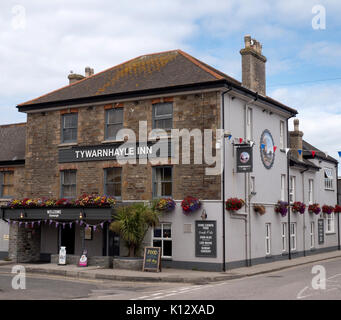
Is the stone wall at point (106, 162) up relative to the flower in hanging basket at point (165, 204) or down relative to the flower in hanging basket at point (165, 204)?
up

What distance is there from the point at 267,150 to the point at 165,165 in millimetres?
6573

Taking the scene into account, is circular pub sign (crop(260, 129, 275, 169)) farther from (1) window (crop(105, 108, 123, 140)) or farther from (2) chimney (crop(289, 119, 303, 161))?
(1) window (crop(105, 108, 123, 140))

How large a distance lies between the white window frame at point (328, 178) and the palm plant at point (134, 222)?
60.3 feet

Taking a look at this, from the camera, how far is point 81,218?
906 inches

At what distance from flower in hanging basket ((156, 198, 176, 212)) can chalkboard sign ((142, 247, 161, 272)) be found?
204cm

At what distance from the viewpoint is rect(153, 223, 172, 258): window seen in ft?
75.4

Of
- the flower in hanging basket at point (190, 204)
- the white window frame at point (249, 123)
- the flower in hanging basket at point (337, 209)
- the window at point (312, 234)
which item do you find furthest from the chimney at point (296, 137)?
the flower in hanging basket at point (190, 204)

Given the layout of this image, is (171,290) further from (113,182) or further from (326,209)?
(326,209)

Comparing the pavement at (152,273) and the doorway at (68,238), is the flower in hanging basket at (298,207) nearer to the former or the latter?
the pavement at (152,273)

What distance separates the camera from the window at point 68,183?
25797 millimetres

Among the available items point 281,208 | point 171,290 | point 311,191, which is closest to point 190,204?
point 171,290

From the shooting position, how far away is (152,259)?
2103cm
